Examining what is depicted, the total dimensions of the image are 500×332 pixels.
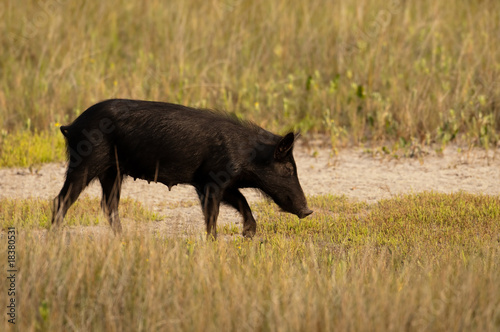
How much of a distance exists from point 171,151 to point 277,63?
5.99 meters

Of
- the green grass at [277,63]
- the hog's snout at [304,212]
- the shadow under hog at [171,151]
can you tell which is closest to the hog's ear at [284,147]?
the shadow under hog at [171,151]

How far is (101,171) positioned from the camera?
642 centimetres

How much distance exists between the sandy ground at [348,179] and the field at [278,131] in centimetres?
7

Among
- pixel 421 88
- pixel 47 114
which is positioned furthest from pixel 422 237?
pixel 47 114

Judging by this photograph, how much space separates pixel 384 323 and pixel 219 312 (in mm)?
880

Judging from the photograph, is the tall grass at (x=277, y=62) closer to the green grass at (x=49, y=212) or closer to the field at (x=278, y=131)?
the field at (x=278, y=131)

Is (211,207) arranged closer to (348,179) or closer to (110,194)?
(110,194)

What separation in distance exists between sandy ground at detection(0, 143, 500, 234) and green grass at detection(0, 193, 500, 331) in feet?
7.13

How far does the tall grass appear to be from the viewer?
10648 millimetres

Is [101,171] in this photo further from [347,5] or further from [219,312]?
[347,5]

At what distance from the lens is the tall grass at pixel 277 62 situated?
10.6 metres

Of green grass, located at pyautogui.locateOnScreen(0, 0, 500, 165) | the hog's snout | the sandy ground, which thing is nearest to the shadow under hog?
the hog's snout

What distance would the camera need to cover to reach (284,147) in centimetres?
629

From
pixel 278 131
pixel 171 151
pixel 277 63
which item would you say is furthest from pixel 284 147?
pixel 277 63
